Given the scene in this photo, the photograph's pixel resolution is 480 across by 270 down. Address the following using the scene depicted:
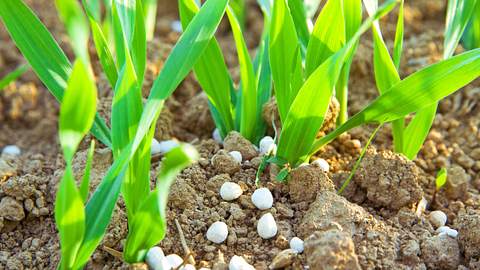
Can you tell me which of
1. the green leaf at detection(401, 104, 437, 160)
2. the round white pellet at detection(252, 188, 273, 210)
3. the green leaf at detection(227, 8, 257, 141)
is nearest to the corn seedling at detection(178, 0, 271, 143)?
the green leaf at detection(227, 8, 257, 141)

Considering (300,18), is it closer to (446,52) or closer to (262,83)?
(262,83)

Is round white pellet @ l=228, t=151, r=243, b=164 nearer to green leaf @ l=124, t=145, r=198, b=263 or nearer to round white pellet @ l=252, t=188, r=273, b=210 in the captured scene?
round white pellet @ l=252, t=188, r=273, b=210

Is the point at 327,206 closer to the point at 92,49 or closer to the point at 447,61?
the point at 447,61

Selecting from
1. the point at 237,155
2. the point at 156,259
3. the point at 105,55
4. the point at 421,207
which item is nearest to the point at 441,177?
the point at 421,207

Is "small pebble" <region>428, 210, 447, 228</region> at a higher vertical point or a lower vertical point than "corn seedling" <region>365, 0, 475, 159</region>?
lower

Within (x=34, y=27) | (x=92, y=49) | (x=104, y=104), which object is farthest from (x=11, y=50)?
(x=34, y=27)

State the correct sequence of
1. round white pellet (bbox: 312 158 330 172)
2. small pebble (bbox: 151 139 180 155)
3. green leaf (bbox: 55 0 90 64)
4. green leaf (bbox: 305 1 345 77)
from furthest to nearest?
small pebble (bbox: 151 139 180 155) → round white pellet (bbox: 312 158 330 172) → green leaf (bbox: 305 1 345 77) → green leaf (bbox: 55 0 90 64)

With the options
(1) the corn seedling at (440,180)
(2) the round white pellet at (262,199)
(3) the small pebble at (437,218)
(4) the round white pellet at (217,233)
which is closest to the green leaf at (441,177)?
(1) the corn seedling at (440,180)
